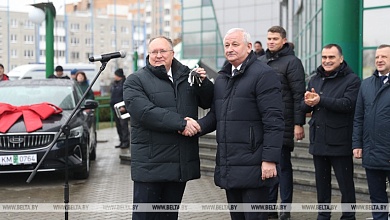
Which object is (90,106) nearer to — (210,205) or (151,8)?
(210,205)

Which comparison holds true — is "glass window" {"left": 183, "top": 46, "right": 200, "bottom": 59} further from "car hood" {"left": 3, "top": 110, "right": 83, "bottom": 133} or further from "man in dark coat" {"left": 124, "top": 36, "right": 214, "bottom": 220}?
"man in dark coat" {"left": 124, "top": 36, "right": 214, "bottom": 220}

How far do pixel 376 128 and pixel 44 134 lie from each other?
5089mm

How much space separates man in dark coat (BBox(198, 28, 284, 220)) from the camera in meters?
4.43

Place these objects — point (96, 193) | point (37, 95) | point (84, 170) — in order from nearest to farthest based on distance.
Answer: point (96, 193), point (84, 170), point (37, 95)

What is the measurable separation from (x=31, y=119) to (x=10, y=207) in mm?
1756

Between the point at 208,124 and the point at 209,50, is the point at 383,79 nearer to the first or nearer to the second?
the point at 208,124

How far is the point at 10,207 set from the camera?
290 inches

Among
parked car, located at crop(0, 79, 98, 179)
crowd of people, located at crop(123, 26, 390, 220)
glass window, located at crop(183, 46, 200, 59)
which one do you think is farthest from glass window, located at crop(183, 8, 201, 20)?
crowd of people, located at crop(123, 26, 390, 220)

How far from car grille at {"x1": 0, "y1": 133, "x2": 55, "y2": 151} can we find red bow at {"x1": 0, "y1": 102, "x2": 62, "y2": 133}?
0.38 feet

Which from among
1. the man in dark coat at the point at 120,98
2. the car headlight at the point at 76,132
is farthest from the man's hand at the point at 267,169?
the man in dark coat at the point at 120,98

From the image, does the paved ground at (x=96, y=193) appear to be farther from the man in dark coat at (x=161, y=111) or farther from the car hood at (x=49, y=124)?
the man in dark coat at (x=161, y=111)

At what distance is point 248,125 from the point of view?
4480 mm

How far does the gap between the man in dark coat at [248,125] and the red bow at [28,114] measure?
471cm

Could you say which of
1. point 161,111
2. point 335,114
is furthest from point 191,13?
point 161,111
